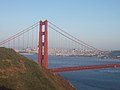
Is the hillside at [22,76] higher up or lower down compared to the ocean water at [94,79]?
higher up

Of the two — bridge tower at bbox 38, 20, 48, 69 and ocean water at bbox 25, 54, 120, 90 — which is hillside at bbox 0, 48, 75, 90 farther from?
ocean water at bbox 25, 54, 120, 90

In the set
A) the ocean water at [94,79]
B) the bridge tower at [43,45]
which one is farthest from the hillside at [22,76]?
the ocean water at [94,79]

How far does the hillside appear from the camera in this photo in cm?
1752

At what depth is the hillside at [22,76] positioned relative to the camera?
17.5m

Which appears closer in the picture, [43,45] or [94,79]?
[43,45]

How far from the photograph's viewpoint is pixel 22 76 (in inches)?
767

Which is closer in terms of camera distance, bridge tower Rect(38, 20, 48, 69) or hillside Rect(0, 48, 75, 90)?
hillside Rect(0, 48, 75, 90)

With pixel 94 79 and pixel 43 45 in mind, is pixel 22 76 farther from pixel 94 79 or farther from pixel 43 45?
pixel 94 79

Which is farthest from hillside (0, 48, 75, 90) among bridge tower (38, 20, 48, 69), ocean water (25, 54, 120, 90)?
ocean water (25, 54, 120, 90)

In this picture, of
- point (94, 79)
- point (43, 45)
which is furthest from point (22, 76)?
point (94, 79)

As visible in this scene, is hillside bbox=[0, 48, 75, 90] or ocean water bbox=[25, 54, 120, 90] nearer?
hillside bbox=[0, 48, 75, 90]

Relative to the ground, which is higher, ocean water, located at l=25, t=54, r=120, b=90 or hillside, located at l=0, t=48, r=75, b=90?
hillside, located at l=0, t=48, r=75, b=90

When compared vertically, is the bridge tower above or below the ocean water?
above

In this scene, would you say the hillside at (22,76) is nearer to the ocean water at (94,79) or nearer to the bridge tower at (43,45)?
the bridge tower at (43,45)
